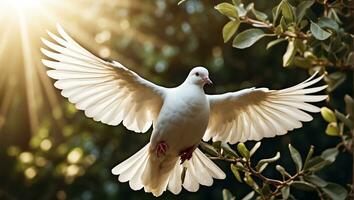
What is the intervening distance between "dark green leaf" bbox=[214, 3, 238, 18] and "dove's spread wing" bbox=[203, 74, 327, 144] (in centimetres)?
24

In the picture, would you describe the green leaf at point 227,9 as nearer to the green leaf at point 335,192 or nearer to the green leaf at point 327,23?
the green leaf at point 327,23

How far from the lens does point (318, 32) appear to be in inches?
81.9

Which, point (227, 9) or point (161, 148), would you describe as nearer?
point (161, 148)

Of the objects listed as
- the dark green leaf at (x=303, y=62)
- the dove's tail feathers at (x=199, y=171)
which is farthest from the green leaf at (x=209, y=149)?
the dark green leaf at (x=303, y=62)

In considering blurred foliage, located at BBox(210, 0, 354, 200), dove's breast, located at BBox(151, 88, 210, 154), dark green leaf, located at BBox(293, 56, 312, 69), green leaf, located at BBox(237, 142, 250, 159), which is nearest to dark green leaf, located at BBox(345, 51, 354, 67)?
blurred foliage, located at BBox(210, 0, 354, 200)

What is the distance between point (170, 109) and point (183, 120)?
6cm

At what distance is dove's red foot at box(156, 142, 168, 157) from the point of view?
206 cm

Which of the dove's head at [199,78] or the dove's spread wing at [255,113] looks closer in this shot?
the dove's head at [199,78]

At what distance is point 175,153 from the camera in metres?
2.12

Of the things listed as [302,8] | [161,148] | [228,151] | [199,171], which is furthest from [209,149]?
[302,8]

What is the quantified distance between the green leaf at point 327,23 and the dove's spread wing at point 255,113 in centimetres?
17

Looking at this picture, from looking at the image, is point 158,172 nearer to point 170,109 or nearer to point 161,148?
point 161,148

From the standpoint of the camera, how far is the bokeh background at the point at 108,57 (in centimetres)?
482

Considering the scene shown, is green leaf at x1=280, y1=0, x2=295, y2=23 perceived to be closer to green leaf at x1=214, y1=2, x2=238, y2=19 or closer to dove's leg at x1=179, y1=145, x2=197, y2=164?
green leaf at x1=214, y1=2, x2=238, y2=19
